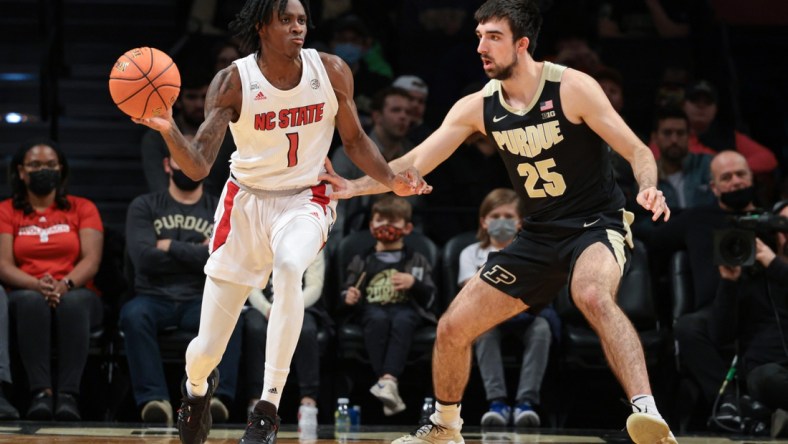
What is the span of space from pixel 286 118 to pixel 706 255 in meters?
3.50

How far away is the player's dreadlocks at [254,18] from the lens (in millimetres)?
5562

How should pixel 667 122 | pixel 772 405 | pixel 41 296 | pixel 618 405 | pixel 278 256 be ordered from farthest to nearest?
pixel 667 122, pixel 618 405, pixel 41 296, pixel 772 405, pixel 278 256

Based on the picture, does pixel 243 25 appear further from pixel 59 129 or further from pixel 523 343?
pixel 59 129

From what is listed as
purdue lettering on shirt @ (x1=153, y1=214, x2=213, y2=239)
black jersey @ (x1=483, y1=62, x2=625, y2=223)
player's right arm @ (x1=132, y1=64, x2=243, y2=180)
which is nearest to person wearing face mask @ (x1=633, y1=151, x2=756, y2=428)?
black jersey @ (x1=483, y1=62, x2=625, y2=223)

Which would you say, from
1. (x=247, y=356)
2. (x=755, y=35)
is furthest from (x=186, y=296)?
(x=755, y=35)

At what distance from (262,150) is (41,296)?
268 centimetres

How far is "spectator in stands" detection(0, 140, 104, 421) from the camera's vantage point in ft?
24.8

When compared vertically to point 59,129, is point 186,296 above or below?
below

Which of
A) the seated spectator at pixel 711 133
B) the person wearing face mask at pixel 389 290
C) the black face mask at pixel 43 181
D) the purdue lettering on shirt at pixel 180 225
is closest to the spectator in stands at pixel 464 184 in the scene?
the person wearing face mask at pixel 389 290

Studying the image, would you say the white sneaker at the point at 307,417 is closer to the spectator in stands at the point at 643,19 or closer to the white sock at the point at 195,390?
the white sock at the point at 195,390

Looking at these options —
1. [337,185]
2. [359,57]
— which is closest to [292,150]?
[337,185]

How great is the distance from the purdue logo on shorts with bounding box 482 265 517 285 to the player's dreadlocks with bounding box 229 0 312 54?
1.41 metres

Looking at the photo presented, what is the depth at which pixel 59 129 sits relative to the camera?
9.89 m

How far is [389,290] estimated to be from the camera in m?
8.02
